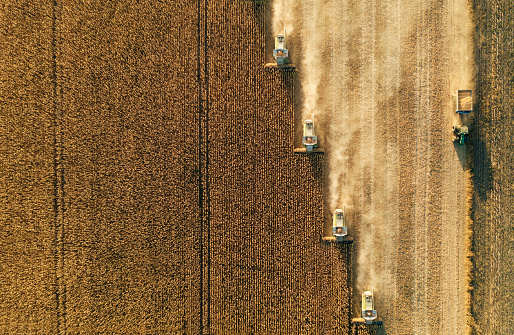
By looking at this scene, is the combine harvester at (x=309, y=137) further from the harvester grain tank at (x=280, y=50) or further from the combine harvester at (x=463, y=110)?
the combine harvester at (x=463, y=110)

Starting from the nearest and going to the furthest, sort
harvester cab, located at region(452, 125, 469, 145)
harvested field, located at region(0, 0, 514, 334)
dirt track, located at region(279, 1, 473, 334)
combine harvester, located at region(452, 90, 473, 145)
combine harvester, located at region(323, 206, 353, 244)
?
combine harvester, located at region(452, 90, 473, 145) → harvester cab, located at region(452, 125, 469, 145) → combine harvester, located at region(323, 206, 353, 244) → dirt track, located at region(279, 1, 473, 334) → harvested field, located at region(0, 0, 514, 334)

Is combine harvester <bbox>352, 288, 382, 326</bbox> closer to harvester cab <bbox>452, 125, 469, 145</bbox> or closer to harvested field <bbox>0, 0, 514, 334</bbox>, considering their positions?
harvested field <bbox>0, 0, 514, 334</bbox>

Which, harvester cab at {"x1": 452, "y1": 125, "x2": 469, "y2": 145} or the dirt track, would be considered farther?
the dirt track

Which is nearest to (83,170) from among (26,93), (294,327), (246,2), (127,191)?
(127,191)

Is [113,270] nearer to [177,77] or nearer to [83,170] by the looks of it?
[83,170]

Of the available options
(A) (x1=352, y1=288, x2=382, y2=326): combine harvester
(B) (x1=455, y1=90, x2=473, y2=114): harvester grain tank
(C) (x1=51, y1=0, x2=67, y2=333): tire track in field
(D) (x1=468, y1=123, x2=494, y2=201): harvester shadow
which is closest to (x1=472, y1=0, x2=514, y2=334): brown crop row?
(D) (x1=468, y1=123, x2=494, y2=201): harvester shadow

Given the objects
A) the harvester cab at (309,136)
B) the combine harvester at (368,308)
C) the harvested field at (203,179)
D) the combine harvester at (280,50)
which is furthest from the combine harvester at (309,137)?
the combine harvester at (368,308)
